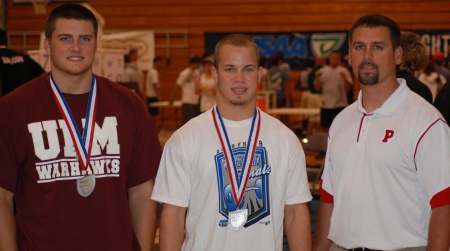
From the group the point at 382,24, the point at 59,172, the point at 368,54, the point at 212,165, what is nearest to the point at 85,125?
the point at 59,172

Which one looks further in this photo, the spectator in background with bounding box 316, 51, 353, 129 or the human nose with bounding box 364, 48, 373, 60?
the spectator in background with bounding box 316, 51, 353, 129

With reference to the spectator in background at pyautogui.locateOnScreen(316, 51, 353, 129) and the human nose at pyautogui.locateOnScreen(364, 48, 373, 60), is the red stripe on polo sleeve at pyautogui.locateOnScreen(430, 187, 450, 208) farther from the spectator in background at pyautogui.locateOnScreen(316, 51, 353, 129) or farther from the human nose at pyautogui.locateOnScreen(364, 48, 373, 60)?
the spectator in background at pyautogui.locateOnScreen(316, 51, 353, 129)

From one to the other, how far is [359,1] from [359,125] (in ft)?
46.5

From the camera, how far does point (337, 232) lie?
11.0 ft

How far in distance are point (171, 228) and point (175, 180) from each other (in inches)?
8.6

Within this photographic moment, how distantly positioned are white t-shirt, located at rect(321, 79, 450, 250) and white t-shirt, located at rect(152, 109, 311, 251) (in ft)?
0.85

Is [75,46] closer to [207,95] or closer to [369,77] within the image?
[369,77]

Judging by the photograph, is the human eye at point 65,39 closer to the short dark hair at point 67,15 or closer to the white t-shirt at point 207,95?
the short dark hair at point 67,15

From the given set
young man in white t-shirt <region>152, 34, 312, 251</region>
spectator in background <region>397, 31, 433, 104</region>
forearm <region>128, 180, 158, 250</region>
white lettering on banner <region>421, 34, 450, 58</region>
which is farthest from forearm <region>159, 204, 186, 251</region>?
white lettering on banner <region>421, 34, 450, 58</region>

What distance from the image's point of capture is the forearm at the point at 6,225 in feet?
10.0

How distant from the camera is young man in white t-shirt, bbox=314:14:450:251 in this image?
308 cm

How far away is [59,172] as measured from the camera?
307 cm

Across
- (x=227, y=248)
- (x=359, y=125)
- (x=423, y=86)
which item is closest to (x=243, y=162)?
(x=227, y=248)

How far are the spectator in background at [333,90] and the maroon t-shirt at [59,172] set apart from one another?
31.9ft
